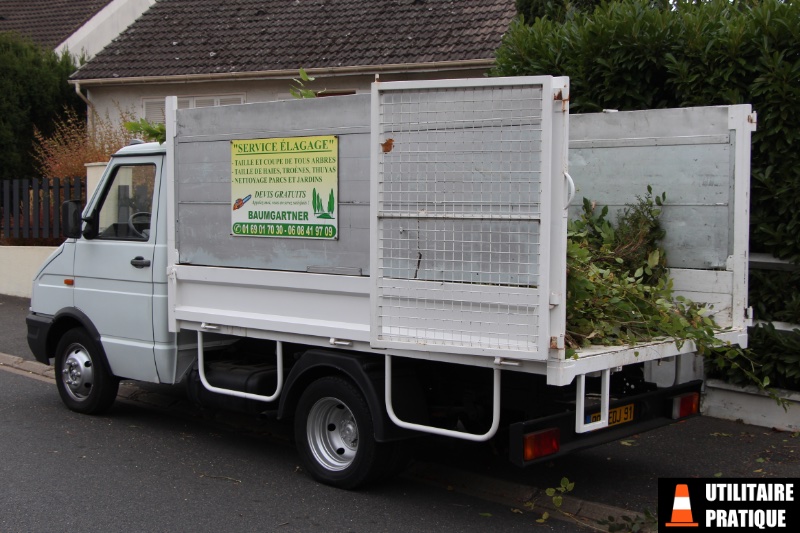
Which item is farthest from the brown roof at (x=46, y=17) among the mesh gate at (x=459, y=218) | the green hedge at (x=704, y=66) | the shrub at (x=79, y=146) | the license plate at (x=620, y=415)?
the license plate at (x=620, y=415)

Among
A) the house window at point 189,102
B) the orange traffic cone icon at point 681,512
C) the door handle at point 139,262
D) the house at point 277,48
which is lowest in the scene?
the orange traffic cone icon at point 681,512

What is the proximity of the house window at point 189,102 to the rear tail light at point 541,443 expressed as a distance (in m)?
12.7

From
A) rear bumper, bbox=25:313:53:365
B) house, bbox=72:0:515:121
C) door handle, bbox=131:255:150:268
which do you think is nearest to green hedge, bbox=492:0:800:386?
door handle, bbox=131:255:150:268

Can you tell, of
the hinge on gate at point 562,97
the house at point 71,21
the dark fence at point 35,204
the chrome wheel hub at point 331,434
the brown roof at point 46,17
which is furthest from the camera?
the brown roof at point 46,17

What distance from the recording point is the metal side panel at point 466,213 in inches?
191

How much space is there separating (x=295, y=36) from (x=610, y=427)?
13.1 metres

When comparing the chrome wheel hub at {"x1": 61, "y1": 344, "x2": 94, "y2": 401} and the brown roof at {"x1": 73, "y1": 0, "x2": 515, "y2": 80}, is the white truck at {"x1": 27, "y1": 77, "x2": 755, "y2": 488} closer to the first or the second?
the chrome wheel hub at {"x1": 61, "y1": 344, "x2": 94, "y2": 401}

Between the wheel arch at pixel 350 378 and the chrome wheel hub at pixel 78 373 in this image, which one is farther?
the chrome wheel hub at pixel 78 373

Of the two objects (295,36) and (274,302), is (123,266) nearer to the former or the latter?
(274,302)

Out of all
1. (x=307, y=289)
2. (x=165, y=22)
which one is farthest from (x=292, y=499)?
A: (x=165, y=22)

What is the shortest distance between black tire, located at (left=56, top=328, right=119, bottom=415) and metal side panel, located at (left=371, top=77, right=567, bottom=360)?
10.6 ft

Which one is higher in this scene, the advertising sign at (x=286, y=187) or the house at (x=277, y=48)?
the house at (x=277, y=48)

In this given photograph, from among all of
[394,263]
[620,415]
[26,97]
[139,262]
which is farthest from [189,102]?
[620,415]

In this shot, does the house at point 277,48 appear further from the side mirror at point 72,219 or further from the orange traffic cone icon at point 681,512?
the orange traffic cone icon at point 681,512
